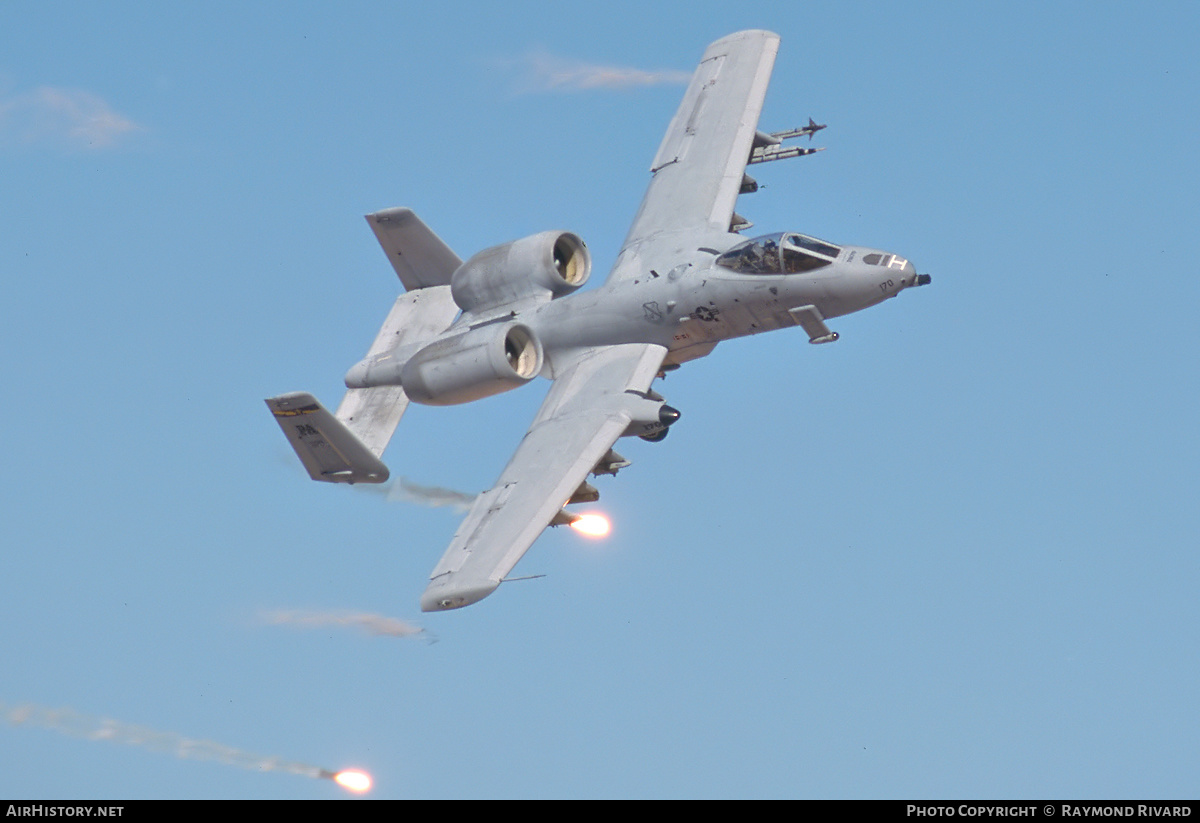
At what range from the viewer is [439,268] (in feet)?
147

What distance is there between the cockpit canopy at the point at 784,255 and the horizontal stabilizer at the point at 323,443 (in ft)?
27.7

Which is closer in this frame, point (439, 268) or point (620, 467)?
point (620, 467)

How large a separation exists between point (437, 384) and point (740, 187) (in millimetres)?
8702

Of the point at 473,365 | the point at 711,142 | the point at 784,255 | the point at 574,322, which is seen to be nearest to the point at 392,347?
the point at 473,365

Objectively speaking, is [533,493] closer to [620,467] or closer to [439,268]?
[620,467]

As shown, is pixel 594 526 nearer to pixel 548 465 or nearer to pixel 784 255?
pixel 548 465

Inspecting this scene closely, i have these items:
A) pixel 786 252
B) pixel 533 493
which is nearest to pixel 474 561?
pixel 533 493

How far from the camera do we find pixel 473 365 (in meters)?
40.1

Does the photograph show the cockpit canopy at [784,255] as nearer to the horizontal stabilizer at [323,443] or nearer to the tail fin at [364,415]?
the tail fin at [364,415]

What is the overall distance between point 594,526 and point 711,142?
10360mm

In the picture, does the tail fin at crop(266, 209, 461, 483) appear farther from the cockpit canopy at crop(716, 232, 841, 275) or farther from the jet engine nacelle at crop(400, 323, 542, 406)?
the cockpit canopy at crop(716, 232, 841, 275)

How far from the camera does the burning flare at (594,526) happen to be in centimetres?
3906

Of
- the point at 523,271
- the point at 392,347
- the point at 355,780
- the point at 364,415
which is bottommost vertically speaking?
the point at 355,780
